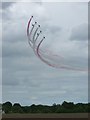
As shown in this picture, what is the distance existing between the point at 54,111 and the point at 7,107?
4166 millimetres

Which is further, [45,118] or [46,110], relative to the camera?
[46,110]

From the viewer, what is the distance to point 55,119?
169 feet

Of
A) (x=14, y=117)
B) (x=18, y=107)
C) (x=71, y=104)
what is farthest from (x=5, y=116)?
(x=71, y=104)

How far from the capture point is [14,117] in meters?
52.3

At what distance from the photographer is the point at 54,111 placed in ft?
183

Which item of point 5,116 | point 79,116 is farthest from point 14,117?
point 79,116

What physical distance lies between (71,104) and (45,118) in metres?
7.23

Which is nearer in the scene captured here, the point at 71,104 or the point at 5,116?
the point at 5,116

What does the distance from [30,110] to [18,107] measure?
1185mm

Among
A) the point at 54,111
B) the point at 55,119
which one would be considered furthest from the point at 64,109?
the point at 55,119

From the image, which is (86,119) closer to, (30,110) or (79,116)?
(79,116)

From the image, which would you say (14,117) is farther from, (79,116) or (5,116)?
(79,116)

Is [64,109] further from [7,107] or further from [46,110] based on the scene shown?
[7,107]

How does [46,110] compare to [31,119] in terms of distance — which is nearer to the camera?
[31,119]
